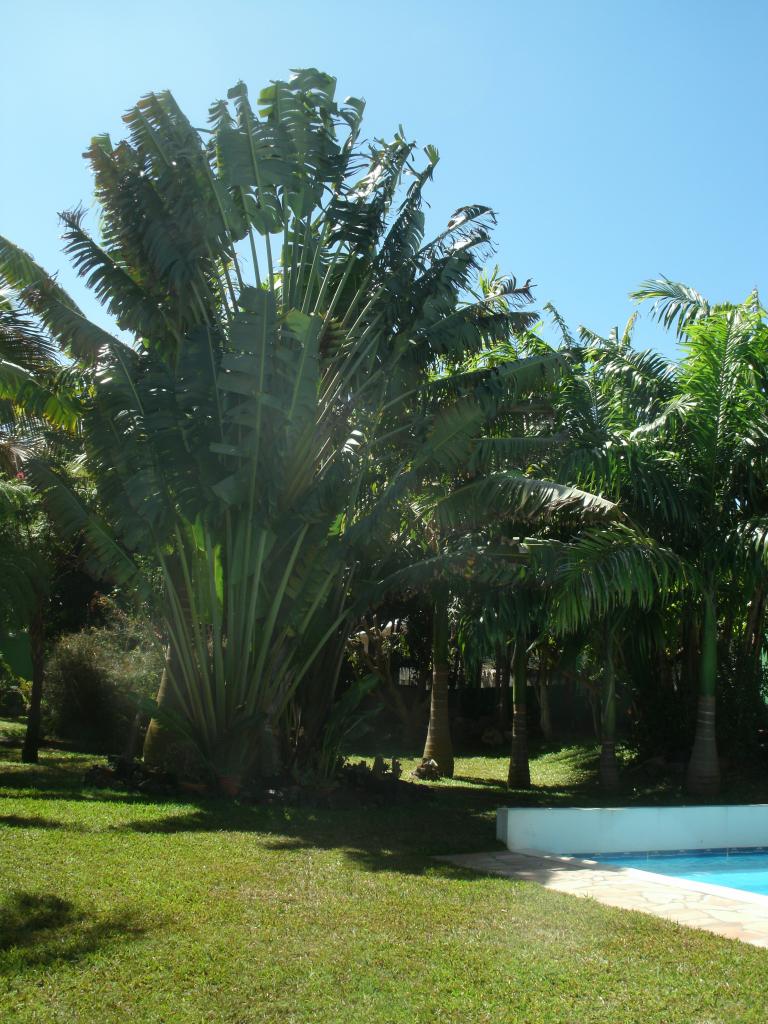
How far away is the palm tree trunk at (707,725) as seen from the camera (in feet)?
49.6

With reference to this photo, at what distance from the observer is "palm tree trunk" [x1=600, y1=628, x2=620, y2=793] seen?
16281mm

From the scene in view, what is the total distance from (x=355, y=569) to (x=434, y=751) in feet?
19.2

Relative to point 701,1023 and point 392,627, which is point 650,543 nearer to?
point 701,1023

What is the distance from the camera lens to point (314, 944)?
237 inches

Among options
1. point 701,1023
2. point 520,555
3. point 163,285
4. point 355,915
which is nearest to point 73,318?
point 163,285

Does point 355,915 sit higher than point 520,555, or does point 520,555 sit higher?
point 520,555

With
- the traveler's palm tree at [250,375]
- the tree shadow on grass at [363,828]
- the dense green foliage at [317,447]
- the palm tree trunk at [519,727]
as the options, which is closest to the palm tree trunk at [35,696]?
the dense green foliage at [317,447]

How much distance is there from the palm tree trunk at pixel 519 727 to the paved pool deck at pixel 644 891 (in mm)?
7691

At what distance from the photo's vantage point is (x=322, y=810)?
41.4 feet

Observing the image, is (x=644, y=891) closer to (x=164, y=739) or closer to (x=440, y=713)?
(x=164, y=739)

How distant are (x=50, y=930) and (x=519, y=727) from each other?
12765 millimetres

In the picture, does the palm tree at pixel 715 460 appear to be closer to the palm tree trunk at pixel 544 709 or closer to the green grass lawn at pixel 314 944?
the green grass lawn at pixel 314 944

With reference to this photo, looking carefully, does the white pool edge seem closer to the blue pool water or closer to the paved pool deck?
the blue pool water

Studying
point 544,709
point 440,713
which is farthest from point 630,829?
point 544,709
